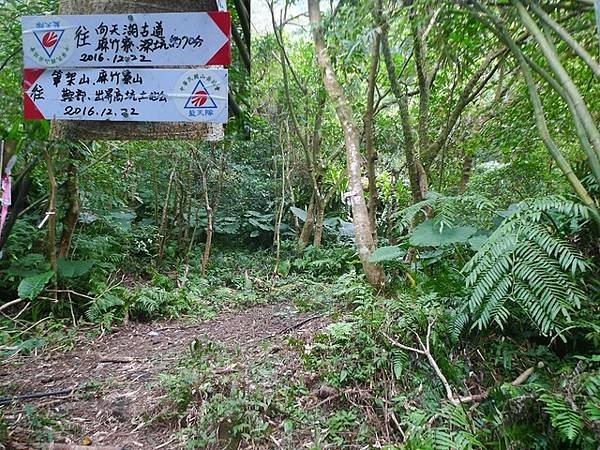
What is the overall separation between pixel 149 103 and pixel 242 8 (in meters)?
1.59

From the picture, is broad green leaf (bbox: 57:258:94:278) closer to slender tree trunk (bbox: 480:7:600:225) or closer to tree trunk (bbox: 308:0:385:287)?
tree trunk (bbox: 308:0:385:287)

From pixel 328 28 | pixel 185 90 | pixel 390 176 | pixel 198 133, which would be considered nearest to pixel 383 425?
pixel 198 133

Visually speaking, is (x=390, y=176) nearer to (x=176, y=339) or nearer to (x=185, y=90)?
(x=176, y=339)

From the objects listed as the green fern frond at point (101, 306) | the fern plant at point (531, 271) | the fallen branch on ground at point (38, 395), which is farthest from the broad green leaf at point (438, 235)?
the green fern frond at point (101, 306)

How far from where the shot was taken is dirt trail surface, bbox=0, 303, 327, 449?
94.4 inches

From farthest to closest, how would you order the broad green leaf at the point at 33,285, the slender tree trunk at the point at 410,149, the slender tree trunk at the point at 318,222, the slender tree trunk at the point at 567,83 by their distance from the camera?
the slender tree trunk at the point at 318,222
the slender tree trunk at the point at 410,149
the broad green leaf at the point at 33,285
the slender tree trunk at the point at 567,83

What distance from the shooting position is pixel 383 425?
7.44 ft

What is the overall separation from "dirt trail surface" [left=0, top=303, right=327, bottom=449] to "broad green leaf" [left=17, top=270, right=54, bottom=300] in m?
0.62

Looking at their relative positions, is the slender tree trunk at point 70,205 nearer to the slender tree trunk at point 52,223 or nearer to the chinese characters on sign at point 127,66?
the slender tree trunk at point 52,223

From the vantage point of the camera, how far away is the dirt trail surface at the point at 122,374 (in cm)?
240

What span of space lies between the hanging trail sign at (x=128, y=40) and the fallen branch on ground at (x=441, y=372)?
1898mm

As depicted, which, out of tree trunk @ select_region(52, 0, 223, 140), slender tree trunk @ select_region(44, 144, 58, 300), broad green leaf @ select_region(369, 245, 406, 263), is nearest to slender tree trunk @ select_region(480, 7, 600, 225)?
broad green leaf @ select_region(369, 245, 406, 263)

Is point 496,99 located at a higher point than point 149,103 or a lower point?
higher

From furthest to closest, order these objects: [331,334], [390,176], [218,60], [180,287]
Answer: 1. [390,176]
2. [180,287]
3. [331,334]
4. [218,60]
